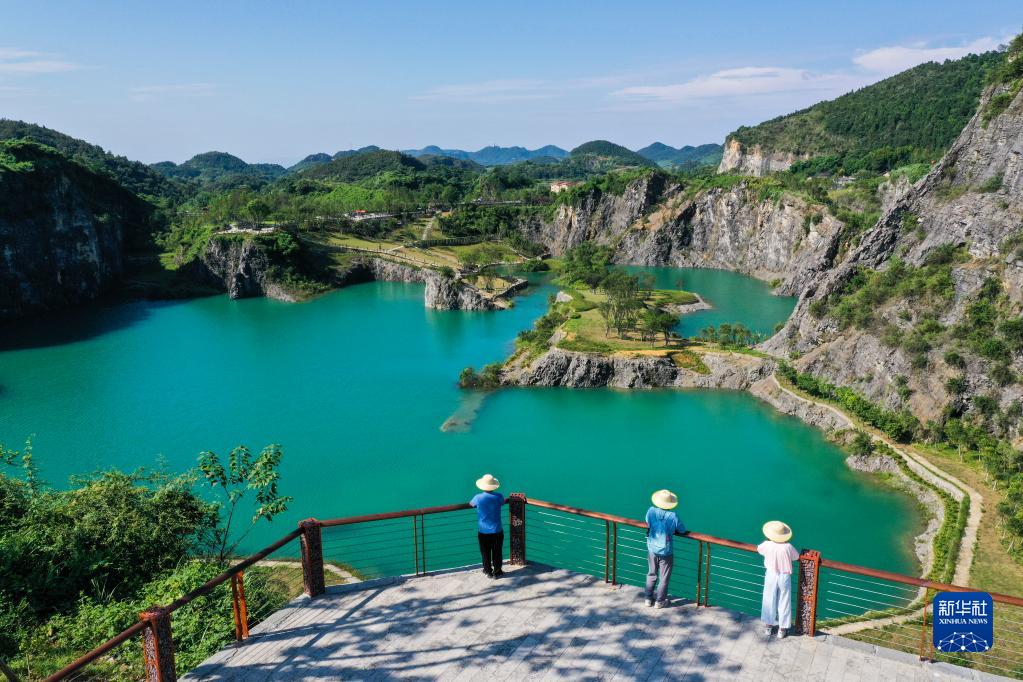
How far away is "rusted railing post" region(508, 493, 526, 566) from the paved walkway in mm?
623

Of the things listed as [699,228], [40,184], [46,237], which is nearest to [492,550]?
[46,237]

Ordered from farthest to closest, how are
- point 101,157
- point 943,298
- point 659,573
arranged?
point 101,157 < point 943,298 < point 659,573

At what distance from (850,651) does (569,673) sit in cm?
401

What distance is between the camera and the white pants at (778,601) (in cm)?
995

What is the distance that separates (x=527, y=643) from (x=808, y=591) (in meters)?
4.12

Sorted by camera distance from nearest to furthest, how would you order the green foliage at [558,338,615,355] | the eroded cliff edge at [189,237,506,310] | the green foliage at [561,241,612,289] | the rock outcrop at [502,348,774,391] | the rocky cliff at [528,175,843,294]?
the rock outcrop at [502,348,774,391], the green foliage at [558,338,615,355], the green foliage at [561,241,612,289], the eroded cliff edge at [189,237,506,310], the rocky cliff at [528,175,843,294]

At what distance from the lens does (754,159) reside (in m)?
168

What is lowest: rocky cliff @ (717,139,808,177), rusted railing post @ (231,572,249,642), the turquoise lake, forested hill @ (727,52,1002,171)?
the turquoise lake

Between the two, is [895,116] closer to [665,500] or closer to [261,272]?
[261,272]

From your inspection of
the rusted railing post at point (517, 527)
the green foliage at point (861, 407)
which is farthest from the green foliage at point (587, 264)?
the rusted railing post at point (517, 527)

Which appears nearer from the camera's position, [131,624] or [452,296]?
[131,624]

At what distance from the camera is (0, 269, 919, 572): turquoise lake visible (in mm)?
32094

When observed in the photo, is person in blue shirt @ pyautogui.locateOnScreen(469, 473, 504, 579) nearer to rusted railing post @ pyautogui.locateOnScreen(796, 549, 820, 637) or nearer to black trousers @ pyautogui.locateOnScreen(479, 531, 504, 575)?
black trousers @ pyautogui.locateOnScreen(479, 531, 504, 575)

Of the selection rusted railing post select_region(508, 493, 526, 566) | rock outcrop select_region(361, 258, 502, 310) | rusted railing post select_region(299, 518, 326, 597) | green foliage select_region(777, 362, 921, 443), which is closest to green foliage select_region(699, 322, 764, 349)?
green foliage select_region(777, 362, 921, 443)
